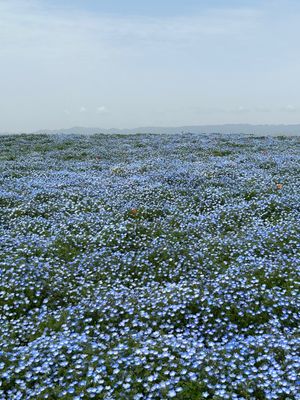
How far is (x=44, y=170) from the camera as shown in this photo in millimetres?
21812

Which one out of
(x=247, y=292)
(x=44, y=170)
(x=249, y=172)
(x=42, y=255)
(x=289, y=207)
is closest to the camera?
(x=247, y=292)

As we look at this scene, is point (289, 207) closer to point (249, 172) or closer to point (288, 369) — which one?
point (249, 172)

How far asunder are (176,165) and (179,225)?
33.2ft

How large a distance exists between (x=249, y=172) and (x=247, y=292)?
12.1 metres

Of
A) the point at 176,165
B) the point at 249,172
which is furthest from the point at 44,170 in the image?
the point at 249,172

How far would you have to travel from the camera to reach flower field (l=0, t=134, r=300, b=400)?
18.3ft

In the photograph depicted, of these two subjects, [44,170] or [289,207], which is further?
[44,170]

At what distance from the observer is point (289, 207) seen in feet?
43.4

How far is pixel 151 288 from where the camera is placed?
334 inches

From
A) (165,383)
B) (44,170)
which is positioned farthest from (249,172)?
(165,383)

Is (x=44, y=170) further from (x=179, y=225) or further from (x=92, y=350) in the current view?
(x=92, y=350)

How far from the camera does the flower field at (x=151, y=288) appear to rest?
557 cm

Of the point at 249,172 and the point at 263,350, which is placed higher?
the point at 249,172

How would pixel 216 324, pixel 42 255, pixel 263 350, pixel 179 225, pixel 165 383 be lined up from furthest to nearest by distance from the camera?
pixel 179 225 < pixel 42 255 < pixel 216 324 < pixel 263 350 < pixel 165 383
